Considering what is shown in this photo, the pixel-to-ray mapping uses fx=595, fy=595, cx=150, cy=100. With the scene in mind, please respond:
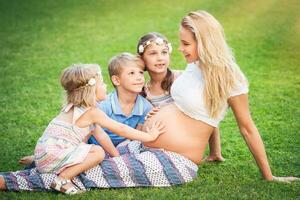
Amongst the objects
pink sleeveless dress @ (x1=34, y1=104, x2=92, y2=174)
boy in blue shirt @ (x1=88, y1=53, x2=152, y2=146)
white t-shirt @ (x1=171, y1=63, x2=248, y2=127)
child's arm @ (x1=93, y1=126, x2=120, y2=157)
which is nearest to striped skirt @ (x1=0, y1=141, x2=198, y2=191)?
pink sleeveless dress @ (x1=34, y1=104, x2=92, y2=174)

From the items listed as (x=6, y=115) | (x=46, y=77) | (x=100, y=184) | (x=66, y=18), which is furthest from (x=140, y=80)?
(x=66, y=18)

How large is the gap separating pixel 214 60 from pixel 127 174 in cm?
112

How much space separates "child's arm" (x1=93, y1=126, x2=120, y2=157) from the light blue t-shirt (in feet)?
1.19

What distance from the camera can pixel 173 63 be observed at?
9641mm

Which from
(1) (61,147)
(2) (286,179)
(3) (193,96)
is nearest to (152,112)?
(3) (193,96)

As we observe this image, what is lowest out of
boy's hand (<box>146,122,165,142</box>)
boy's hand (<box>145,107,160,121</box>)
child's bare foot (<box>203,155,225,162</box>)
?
child's bare foot (<box>203,155,225,162</box>)

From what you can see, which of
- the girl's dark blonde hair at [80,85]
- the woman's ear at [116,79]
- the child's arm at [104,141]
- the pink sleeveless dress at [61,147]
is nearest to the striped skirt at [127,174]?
the pink sleeveless dress at [61,147]

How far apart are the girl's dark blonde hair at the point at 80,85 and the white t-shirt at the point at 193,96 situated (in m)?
0.67

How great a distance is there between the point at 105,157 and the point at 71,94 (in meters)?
0.62

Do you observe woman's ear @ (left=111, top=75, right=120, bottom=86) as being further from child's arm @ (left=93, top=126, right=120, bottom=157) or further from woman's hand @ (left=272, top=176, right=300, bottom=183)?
woman's hand @ (left=272, top=176, right=300, bottom=183)

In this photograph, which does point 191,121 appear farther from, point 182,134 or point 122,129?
point 122,129

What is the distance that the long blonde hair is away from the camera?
175 inches

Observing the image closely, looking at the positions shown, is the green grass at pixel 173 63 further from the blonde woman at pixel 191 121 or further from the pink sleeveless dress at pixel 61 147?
the pink sleeveless dress at pixel 61 147

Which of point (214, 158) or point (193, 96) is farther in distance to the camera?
point (214, 158)
